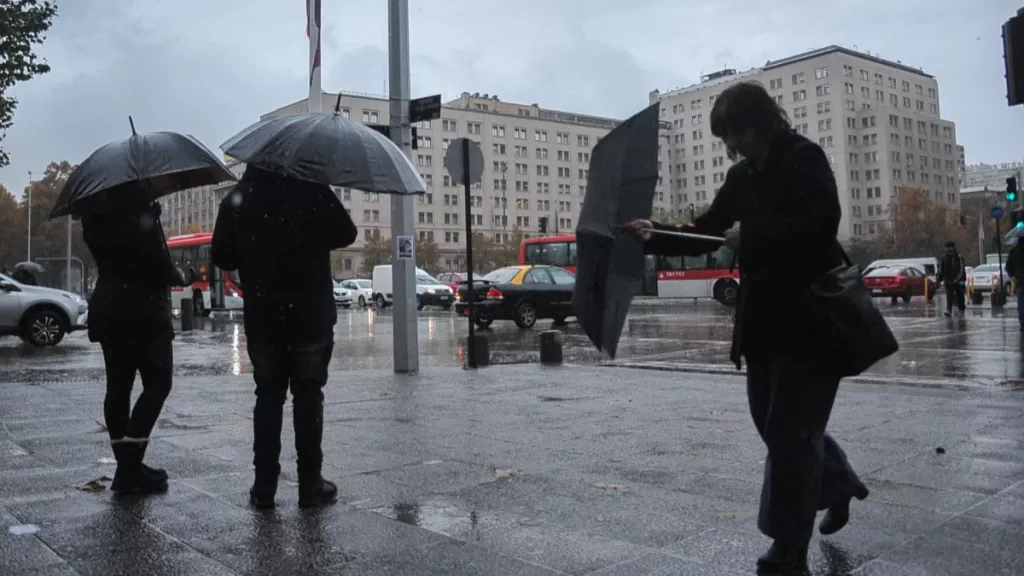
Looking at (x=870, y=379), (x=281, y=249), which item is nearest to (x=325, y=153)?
(x=281, y=249)

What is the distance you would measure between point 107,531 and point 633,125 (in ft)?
9.50

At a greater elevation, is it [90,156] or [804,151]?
[90,156]

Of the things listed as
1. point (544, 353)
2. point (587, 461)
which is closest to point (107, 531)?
point (587, 461)

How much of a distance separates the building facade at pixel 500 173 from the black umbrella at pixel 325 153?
109 metres

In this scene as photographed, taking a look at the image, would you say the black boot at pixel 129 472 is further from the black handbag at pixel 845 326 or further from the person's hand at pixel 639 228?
the black handbag at pixel 845 326

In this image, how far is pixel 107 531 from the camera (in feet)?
12.8

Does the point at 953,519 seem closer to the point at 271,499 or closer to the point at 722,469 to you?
the point at 722,469

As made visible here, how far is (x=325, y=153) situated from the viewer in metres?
4.27

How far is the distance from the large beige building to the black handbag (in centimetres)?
11400

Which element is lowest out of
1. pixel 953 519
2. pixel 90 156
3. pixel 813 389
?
pixel 953 519

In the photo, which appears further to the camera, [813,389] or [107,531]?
[107,531]

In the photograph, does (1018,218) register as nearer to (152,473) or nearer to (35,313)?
(152,473)

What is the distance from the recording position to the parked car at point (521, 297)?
881 inches

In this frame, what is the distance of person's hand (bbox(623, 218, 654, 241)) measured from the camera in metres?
3.44
